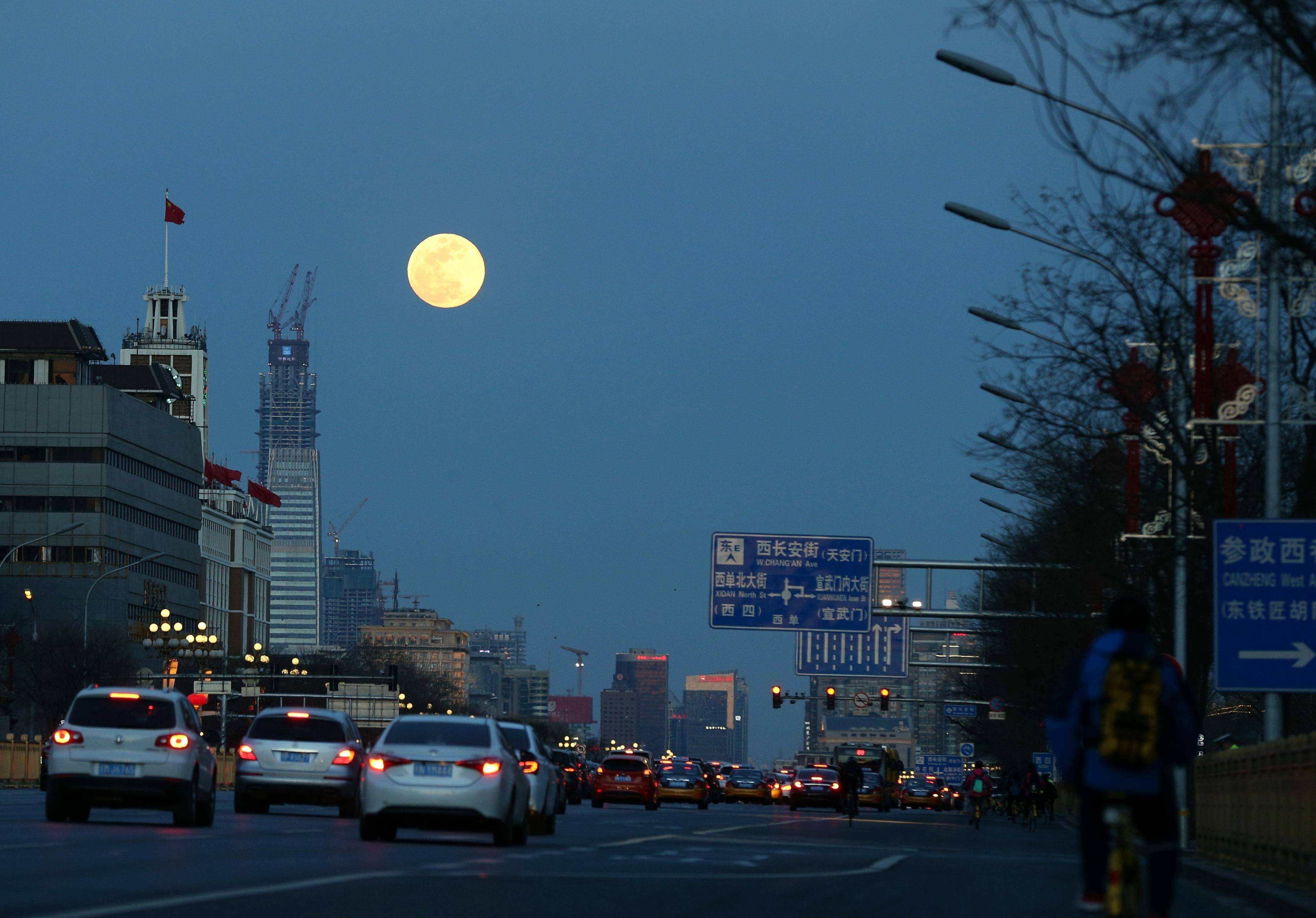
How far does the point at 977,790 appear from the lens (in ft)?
192

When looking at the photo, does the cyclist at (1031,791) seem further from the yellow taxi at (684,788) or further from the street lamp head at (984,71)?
the street lamp head at (984,71)

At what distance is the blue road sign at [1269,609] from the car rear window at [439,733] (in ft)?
26.7

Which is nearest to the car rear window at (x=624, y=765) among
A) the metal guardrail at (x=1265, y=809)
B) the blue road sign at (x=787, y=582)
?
the blue road sign at (x=787, y=582)

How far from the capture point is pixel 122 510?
489ft

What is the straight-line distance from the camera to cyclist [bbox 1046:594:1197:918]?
32.2 ft

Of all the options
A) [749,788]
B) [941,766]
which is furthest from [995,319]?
[941,766]

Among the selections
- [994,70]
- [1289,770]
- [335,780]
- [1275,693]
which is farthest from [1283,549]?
[335,780]

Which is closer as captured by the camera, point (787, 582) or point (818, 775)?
point (787, 582)

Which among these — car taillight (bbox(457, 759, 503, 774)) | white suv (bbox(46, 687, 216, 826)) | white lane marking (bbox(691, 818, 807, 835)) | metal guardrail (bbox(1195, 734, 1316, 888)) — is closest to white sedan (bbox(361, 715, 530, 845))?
car taillight (bbox(457, 759, 503, 774))

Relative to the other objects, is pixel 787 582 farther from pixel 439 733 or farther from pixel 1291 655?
pixel 1291 655

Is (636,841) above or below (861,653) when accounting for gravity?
below

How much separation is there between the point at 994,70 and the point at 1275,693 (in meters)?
8.43

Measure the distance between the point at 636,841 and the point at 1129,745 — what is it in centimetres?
1797

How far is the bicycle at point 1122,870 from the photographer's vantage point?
948 centimetres
